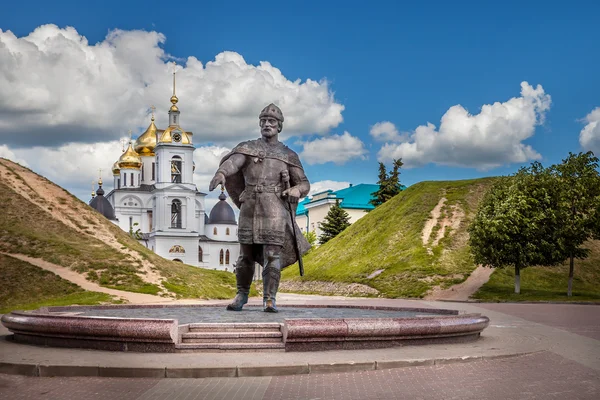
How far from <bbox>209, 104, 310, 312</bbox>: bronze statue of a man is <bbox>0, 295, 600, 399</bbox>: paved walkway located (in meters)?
3.48

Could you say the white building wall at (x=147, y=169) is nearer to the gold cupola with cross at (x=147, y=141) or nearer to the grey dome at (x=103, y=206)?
the gold cupola with cross at (x=147, y=141)

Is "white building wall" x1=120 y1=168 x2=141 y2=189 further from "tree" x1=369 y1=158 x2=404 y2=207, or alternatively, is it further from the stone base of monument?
the stone base of monument

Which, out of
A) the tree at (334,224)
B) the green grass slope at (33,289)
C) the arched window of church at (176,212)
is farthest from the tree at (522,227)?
the arched window of church at (176,212)

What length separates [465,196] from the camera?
205ft

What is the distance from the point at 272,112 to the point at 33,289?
1791 cm

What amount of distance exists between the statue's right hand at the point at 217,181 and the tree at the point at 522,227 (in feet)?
85.6

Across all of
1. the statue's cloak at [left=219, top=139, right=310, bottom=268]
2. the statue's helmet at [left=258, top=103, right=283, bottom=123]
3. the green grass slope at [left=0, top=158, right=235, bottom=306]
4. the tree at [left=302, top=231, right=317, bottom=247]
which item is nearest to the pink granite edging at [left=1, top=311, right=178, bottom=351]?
the statue's cloak at [left=219, top=139, right=310, bottom=268]

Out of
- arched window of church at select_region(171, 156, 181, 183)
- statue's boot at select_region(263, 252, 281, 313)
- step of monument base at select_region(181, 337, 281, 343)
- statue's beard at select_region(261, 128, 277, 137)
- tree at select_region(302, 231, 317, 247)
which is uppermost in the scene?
arched window of church at select_region(171, 156, 181, 183)

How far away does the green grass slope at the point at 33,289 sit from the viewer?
26.0 metres

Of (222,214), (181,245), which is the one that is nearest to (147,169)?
(222,214)

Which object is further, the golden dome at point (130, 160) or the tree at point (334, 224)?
the golden dome at point (130, 160)

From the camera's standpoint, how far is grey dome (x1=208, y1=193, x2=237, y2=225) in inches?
4286

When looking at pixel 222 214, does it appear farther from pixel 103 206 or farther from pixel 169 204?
pixel 103 206

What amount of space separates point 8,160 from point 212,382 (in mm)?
38551
